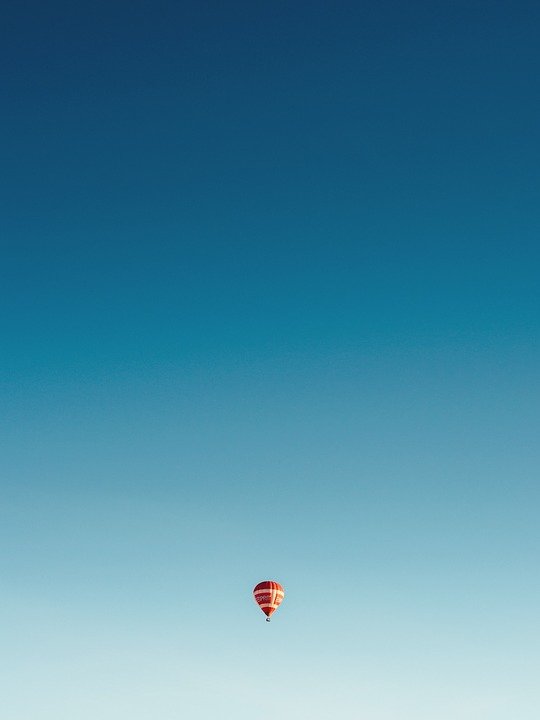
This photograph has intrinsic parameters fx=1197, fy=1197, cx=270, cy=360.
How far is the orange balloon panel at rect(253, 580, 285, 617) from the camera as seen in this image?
8538cm

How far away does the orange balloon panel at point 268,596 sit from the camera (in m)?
85.4

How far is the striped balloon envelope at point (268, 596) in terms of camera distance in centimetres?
8538

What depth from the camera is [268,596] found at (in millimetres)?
85688

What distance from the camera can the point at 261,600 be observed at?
85.9 m

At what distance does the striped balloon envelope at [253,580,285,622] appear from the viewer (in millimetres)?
85375

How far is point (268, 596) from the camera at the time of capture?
85.7m
